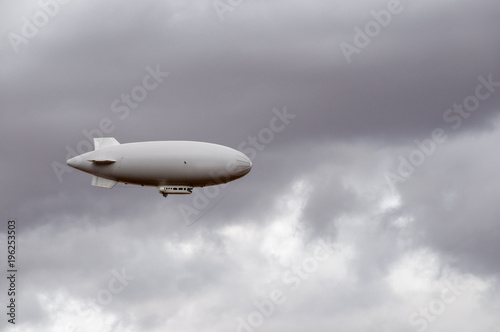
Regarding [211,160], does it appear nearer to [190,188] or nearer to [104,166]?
[190,188]

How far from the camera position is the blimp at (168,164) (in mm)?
127438

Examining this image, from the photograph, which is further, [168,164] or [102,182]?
[102,182]

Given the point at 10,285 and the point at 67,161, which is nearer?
the point at 10,285

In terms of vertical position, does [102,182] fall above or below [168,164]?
above

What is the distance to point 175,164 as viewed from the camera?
127188mm

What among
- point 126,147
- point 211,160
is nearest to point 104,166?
point 126,147

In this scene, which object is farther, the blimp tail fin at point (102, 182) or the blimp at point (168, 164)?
the blimp tail fin at point (102, 182)

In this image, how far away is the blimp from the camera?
12744 cm

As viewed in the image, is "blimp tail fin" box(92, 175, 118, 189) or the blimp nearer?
the blimp

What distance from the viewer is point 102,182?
132 m

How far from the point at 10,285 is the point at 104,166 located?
17.6 m

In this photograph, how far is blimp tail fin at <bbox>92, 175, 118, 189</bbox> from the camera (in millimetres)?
131500

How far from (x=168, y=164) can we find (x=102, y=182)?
985cm

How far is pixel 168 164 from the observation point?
127188 millimetres
